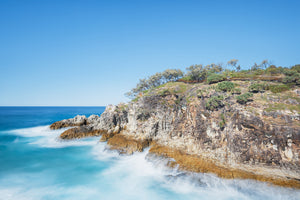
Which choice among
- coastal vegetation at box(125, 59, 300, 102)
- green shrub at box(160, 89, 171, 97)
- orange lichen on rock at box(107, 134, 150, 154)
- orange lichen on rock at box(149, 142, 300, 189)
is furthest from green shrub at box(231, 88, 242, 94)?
orange lichen on rock at box(107, 134, 150, 154)

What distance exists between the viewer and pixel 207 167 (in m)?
13.8

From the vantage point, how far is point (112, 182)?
14.8 m

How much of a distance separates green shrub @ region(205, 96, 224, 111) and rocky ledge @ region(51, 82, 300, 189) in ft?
0.71

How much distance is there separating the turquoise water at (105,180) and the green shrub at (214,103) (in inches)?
309

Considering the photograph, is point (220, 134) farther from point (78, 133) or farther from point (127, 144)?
point (78, 133)

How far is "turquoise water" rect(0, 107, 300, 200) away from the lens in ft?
39.8

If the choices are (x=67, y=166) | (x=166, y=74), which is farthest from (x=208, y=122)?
(x=166, y=74)

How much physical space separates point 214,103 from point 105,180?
48.9 feet

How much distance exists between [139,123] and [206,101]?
1031 centimetres

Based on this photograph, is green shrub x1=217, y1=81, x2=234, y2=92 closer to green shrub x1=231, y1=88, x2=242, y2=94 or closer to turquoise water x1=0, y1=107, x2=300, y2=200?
green shrub x1=231, y1=88, x2=242, y2=94

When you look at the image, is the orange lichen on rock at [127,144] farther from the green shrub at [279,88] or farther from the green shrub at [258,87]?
the green shrub at [279,88]

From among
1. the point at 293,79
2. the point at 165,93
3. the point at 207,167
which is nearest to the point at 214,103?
the point at 207,167

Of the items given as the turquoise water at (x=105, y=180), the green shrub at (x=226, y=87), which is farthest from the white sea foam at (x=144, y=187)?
the green shrub at (x=226, y=87)

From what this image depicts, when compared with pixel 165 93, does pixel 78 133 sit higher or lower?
lower
